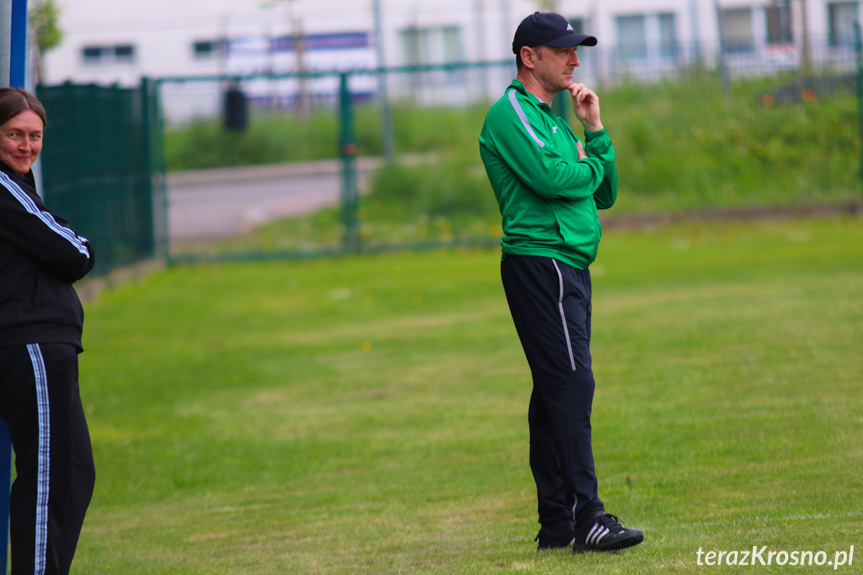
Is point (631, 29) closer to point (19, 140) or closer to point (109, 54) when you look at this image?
point (109, 54)

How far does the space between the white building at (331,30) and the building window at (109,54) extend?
1.5 inches

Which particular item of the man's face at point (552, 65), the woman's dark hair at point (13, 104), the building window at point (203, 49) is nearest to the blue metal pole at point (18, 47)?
the woman's dark hair at point (13, 104)

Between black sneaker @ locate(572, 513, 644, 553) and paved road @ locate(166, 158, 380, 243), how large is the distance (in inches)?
478

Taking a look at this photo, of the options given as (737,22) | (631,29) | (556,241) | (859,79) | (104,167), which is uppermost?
(631,29)

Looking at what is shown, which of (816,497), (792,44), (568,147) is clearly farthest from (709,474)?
(792,44)

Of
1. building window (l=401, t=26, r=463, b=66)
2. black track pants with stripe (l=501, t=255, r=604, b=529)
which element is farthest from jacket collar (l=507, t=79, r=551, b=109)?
building window (l=401, t=26, r=463, b=66)

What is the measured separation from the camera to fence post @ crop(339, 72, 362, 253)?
612 inches

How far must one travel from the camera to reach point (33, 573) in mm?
3516

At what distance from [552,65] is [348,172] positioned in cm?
1192

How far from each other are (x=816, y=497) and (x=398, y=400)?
3556mm

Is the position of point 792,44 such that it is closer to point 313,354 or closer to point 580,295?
point 313,354

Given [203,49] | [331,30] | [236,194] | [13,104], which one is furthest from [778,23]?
[203,49]

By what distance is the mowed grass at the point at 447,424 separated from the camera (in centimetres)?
450

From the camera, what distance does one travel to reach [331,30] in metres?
39.0
